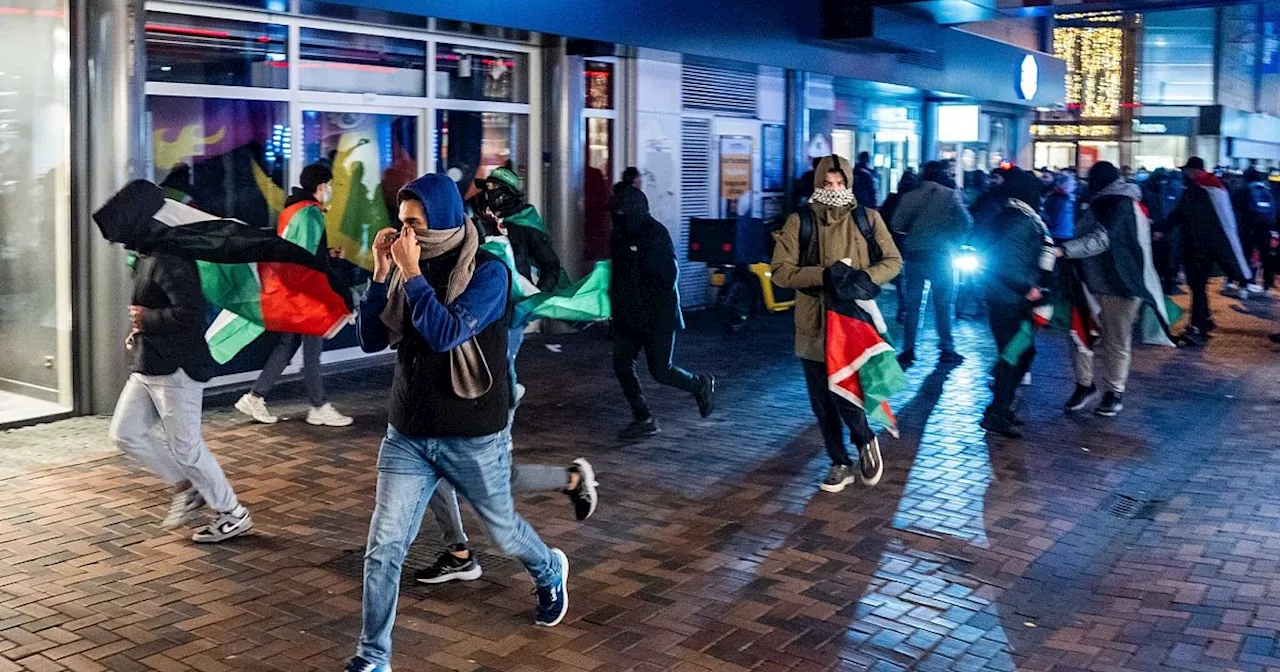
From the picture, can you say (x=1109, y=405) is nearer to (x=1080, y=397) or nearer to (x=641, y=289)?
(x=1080, y=397)

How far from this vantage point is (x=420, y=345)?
489 centimetres

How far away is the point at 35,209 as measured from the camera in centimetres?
973

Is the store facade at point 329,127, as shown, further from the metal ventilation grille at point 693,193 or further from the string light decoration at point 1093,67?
the string light decoration at point 1093,67

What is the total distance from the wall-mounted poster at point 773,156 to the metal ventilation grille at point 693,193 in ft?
4.90

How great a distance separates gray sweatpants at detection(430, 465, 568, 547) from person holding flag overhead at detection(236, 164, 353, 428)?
342cm

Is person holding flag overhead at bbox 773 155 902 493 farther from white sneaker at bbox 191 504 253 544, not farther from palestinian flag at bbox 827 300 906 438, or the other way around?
white sneaker at bbox 191 504 253 544

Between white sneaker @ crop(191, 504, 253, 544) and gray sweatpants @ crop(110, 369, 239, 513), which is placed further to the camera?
white sneaker @ crop(191, 504, 253, 544)

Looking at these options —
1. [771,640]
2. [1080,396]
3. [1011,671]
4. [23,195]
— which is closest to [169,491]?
[23,195]

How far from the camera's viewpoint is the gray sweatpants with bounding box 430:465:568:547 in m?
5.80

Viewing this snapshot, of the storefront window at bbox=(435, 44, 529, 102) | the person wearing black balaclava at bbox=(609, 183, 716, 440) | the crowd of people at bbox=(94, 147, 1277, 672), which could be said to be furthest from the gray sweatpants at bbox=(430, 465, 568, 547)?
the storefront window at bbox=(435, 44, 529, 102)

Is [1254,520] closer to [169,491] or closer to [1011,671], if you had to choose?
[1011,671]

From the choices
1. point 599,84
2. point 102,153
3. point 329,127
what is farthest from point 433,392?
point 599,84

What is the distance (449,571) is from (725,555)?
1.35 metres

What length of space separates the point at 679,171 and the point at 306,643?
11629mm
